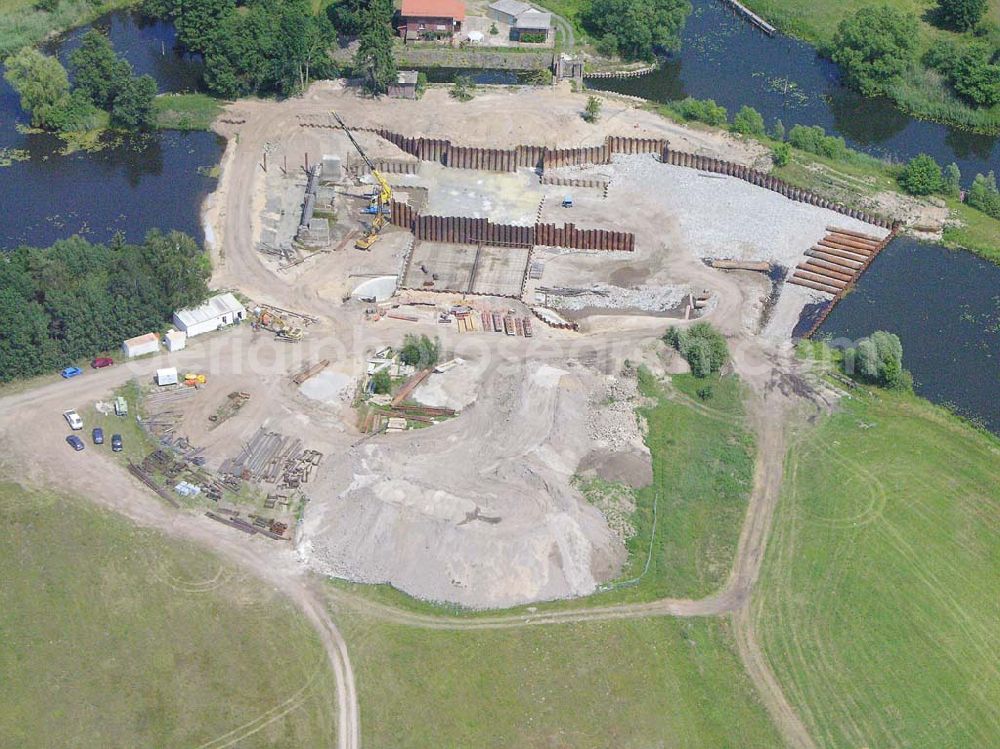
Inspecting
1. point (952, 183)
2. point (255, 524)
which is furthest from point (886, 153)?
point (255, 524)

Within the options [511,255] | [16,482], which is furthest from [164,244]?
[511,255]

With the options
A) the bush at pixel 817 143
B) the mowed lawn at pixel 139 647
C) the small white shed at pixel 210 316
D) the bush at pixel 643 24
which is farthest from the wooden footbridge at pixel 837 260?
the mowed lawn at pixel 139 647

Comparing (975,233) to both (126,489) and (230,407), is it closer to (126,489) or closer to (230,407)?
(230,407)

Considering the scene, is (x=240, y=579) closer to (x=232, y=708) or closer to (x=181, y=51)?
(x=232, y=708)

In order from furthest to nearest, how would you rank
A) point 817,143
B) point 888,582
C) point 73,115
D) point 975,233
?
point 73,115 < point 817,143 < point 975,233 < point 888,582

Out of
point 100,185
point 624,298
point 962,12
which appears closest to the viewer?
point 624,298

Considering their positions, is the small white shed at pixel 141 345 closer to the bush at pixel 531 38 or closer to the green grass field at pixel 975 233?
the bush at pixel 531 38
